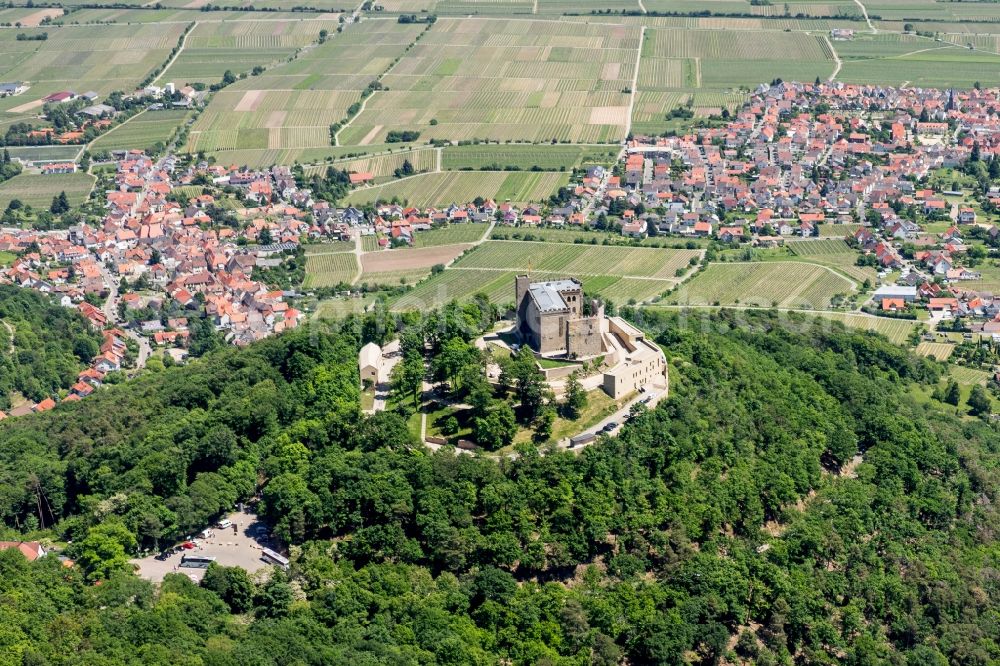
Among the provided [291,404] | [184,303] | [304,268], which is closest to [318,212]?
[304,268]

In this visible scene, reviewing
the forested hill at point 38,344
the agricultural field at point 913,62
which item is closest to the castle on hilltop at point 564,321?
the forested hill at point 38,344

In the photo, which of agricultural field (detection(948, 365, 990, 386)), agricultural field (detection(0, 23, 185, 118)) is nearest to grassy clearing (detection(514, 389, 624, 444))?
agricultural field (detection(948, 365, 990, 386))

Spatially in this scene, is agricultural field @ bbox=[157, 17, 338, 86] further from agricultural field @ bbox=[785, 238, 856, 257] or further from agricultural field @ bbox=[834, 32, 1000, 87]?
agricultural field @ bbox=[785, 238, 856, 257]

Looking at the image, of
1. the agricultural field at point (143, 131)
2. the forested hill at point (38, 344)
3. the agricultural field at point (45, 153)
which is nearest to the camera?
the forested hill at point (38, 344)

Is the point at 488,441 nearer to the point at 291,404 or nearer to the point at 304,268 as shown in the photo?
the point at 291,404

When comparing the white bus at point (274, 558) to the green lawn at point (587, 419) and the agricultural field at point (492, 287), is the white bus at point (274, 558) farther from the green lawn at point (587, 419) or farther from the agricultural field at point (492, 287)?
the agricultural field at point (492, 287)

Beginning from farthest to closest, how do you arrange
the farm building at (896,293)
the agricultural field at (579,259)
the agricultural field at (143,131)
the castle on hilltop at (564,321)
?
the agricultural field at (143,131) → the agricultural field at (579,259) → the farm building at (896,293) → the castle on hilltop at (564,321)
